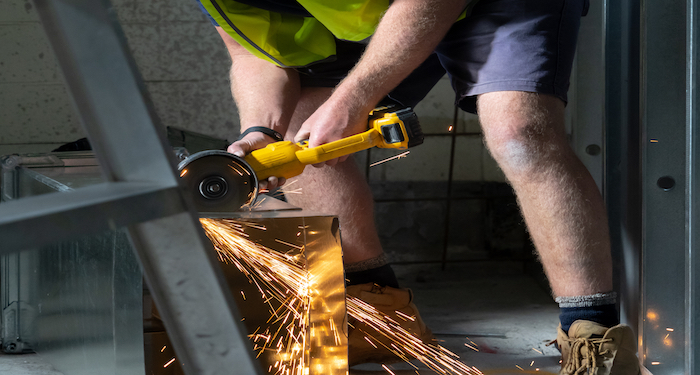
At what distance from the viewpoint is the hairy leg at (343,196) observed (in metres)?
1.91

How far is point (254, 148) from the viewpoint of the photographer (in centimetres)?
160

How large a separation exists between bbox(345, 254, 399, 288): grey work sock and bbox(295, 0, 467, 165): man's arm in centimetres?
52

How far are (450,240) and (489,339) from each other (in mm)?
1296

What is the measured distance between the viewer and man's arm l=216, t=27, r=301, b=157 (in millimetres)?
1835

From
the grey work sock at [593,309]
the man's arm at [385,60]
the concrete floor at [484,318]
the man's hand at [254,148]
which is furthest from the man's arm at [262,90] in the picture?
the grey work sock at [593,309]

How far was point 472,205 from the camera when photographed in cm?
327

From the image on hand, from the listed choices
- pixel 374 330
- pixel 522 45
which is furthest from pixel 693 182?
pixel 374 330

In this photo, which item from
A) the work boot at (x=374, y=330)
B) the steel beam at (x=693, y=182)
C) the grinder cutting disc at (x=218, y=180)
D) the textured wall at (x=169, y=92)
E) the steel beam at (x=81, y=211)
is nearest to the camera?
the steel beam at (x=81, y=211)

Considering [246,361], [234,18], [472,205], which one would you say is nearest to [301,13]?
[234,18]

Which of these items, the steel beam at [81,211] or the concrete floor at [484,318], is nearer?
the steel beam at [81,211]

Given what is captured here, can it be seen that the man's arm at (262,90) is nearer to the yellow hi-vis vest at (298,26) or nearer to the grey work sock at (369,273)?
the yellow hi-vis vest at (298,26)

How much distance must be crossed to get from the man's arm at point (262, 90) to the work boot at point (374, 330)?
0.57 meters

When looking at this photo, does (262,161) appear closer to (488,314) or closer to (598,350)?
(598,350)

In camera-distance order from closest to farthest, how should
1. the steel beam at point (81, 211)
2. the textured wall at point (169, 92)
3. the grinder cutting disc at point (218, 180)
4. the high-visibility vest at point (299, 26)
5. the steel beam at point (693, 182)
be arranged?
the steel beam at point (81, 211) → the steel beam at point (693, 182) → the grinder cutting disc at point (218, 180) → the high-visibility vest at point (299, 26) → the textured wall at point (169, 92)
